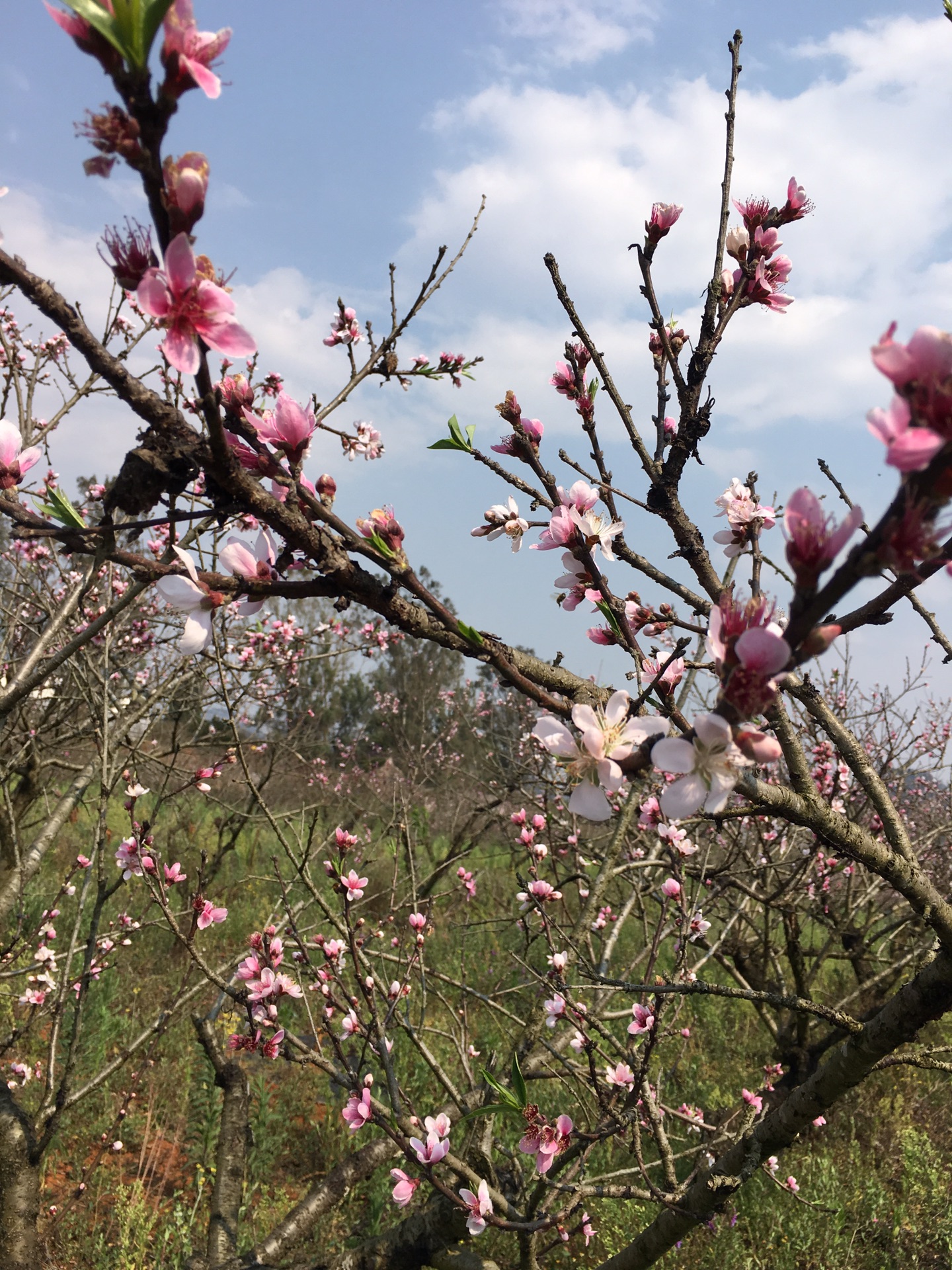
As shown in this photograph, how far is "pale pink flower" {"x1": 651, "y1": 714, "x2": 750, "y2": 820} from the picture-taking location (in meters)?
0.68

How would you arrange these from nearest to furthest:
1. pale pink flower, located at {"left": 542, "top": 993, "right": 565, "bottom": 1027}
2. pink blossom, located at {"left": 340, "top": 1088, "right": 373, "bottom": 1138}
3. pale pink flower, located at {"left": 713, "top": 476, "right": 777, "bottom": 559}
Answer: pale pink flower, located at {"left": 713, "top": 476, "right": 777, "bottom": 559} → pink blossom, located at {"left": 340, "top": 1088, "right": 373, "bottom": 1138} → pale pink flower, located at {"left": 542, "top": 993, "right": 565, "bottom": 1027}

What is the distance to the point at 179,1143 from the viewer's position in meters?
4.29

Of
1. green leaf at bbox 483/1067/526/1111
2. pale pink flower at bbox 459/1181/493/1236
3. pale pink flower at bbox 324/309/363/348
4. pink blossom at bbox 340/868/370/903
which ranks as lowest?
pale pink flower at bbox 459/1181/493/1236

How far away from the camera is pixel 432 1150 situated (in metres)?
1.65

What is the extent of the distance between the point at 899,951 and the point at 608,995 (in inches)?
159

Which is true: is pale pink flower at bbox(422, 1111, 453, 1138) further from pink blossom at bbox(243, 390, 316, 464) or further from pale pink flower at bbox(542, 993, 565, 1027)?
pink blossom at bbox(243, 390, 316, 464)

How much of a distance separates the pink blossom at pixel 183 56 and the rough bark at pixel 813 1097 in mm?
1571

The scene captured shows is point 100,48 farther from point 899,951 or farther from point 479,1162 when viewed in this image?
point 899,951

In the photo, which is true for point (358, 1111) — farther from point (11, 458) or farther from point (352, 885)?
point (11, 458)

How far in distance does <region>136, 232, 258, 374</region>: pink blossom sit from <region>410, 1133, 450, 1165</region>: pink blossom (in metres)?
1.74

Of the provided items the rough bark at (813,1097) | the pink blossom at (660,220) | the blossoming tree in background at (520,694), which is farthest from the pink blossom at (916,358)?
the pink blossom at (660,220)

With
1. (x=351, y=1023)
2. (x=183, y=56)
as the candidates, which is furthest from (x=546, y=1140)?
(x=183, y=56)

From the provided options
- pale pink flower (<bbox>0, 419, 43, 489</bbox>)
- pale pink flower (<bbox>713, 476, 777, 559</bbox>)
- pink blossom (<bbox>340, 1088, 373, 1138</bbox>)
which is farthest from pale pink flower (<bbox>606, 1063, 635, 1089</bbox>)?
pale pink flower (<bbox>0, 419, 43, 489</bbox>)

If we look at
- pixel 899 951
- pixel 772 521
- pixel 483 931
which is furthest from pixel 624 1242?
pixel 483 931
